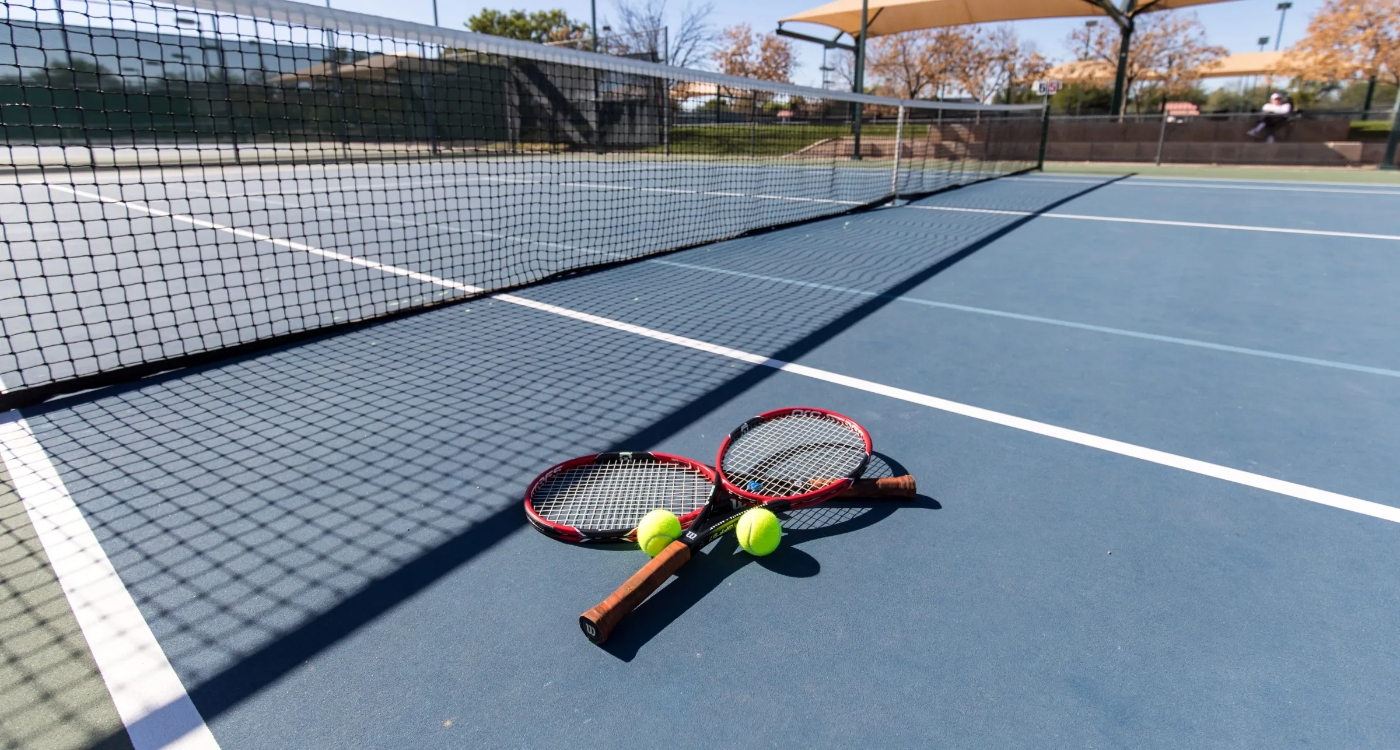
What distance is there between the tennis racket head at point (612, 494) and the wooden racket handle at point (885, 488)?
1.85ft

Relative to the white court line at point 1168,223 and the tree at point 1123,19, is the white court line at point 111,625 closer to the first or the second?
the white court line at point 1168,223

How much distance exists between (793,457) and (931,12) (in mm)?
29222

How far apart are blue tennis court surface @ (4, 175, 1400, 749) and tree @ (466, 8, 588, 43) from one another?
4913cm

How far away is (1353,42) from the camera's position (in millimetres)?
23969

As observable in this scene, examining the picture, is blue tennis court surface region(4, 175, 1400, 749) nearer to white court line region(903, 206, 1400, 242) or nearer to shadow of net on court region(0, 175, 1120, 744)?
shadow of net on court region(0, 175, 1120, 744)

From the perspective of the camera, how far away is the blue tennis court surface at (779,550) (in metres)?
1.87

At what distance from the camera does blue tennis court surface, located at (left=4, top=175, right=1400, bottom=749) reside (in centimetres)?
187

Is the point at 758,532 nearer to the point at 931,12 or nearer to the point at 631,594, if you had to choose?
the point at 631,594

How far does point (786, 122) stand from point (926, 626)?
13.8 m

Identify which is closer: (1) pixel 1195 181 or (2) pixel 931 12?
(1) pixel 1195 181

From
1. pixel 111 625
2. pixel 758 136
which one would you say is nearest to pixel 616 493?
pixel 111 625

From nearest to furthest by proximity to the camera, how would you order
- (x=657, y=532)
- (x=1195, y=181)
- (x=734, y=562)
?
1. (x=657, y=532)
2. (x=734, y=562)
3. (x=1195, y=181)

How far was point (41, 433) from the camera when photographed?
328cm

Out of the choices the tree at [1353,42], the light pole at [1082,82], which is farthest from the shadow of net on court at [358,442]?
the light pole at [1082,82]
